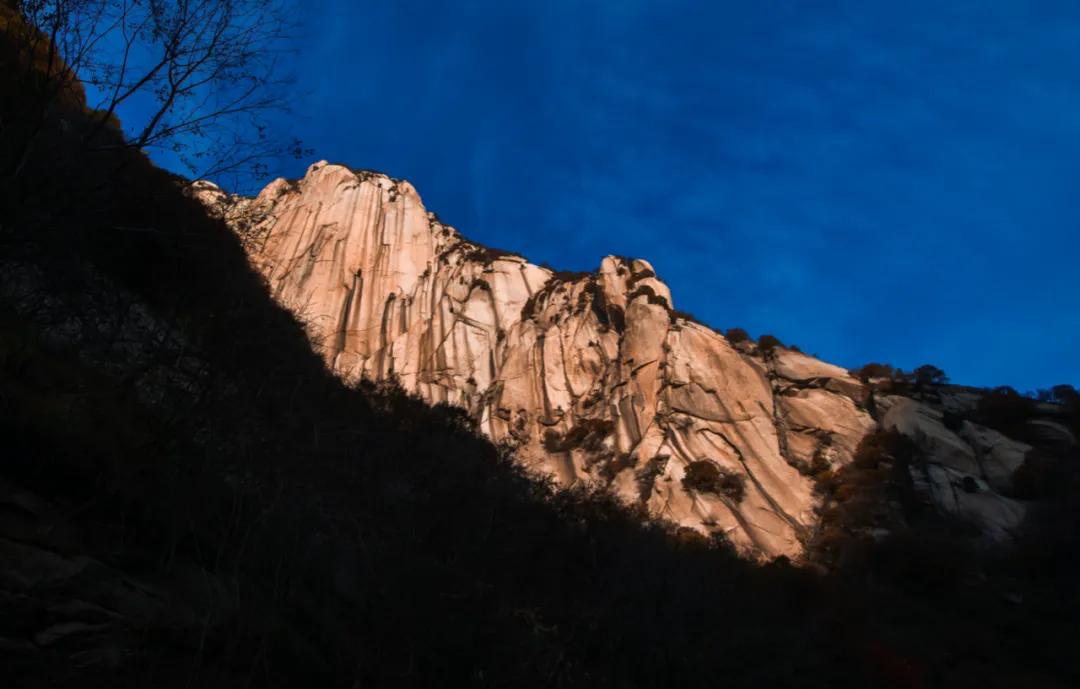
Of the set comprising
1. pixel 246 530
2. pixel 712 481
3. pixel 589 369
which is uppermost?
pixel 589 369

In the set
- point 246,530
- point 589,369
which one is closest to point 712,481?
point 589,369

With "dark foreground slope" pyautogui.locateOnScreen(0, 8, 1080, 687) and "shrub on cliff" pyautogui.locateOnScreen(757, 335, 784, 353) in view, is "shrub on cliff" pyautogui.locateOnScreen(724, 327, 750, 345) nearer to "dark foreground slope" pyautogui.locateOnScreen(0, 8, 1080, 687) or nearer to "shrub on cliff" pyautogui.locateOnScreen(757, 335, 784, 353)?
"shrub on cliff" pyautogui.locateOnScreen(757, 335, 784, 353)

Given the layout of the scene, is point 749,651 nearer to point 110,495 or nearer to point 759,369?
point 110,495

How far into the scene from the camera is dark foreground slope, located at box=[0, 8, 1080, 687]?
5387 millimetres

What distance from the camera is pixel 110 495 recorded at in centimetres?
577

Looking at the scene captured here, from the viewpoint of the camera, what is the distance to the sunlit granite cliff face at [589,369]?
35.2m

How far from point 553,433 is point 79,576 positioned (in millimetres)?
37544

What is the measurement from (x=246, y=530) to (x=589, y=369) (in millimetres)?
40013

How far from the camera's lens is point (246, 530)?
7180 millimetres

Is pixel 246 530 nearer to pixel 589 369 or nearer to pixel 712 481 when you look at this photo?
pixel 712 481

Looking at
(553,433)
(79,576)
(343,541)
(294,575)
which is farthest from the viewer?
(553,433)

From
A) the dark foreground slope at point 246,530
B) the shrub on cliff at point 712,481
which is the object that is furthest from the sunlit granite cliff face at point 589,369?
the dark foreground slope at point 246,530

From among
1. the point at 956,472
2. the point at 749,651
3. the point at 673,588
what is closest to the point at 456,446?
the point at 673,588

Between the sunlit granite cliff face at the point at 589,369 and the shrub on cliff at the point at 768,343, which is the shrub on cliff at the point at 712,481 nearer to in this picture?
the sunlit granite cliff face at the point at 589,369
